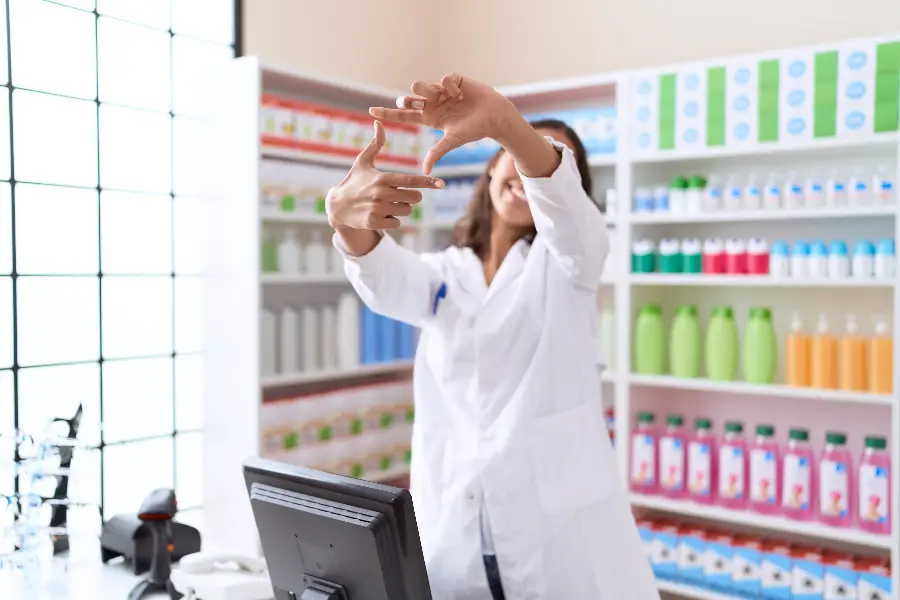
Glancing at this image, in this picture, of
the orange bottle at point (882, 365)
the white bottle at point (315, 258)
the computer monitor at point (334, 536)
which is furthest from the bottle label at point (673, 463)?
the computer monitor at point (334, 536)

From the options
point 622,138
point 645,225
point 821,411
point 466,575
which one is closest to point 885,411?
point 821,411

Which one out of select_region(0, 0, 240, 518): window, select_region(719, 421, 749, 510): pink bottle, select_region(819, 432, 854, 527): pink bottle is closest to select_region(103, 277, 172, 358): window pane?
select_region(0, 0, 240, 518): window

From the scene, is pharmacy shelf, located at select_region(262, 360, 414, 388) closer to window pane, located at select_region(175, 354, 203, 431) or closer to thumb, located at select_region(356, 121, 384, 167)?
window pane, located at select_region(175, 354, 203, 431)

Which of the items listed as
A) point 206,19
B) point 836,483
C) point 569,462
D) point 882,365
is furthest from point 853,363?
point 206,19

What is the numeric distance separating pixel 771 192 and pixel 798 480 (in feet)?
3.40

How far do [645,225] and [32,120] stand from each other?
2.34m

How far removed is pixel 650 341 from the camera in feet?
10.8

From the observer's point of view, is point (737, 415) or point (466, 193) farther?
point (466, 193)

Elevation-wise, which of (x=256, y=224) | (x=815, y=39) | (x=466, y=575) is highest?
(x=815, y=39)

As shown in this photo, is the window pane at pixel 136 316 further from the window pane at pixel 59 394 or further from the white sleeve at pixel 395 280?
the white sleeve at pixel 395 280

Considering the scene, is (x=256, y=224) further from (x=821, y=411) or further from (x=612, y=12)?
(x=821, y=411)

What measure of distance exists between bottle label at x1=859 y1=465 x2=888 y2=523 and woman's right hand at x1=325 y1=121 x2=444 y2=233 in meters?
2.13

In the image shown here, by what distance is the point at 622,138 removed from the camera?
10.8ft

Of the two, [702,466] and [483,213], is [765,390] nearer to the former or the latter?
[702,466]
